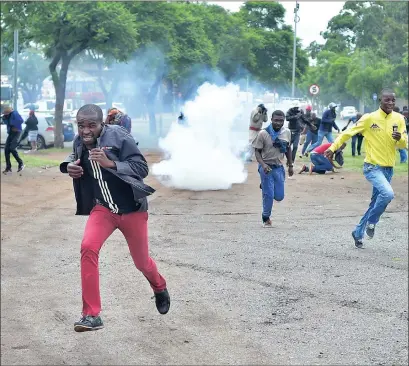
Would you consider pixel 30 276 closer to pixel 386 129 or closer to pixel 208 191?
pixel 208 191

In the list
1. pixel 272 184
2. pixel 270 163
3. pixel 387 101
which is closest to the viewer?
pixel 387 101

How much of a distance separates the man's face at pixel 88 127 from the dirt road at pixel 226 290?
28.1ft

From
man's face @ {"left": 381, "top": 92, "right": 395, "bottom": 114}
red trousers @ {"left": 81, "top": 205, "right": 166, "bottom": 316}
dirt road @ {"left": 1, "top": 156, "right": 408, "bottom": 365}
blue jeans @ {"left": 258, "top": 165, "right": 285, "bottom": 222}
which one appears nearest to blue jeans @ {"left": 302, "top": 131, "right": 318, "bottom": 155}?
dirt road @ {"left": 1, "top": 156, "right": 408, "bottom": 365}

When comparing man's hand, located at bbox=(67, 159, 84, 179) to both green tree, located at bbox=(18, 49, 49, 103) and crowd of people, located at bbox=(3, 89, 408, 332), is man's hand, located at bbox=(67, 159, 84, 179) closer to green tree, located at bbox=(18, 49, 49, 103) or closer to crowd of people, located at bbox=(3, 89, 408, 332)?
crowd of people, located at bbox=(3, 89, 408, 332)

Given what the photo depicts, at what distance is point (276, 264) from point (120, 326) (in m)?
3.12

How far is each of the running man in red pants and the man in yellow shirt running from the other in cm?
196

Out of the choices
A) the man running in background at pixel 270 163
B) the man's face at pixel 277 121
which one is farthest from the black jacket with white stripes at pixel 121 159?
the man running in background at pixel 270 163

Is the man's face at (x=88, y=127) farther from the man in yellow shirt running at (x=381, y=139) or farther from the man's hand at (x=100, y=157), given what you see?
the man in yellow shirt running at (x=381, y=139)

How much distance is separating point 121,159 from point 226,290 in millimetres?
9452

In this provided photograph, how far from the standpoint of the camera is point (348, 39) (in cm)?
6612

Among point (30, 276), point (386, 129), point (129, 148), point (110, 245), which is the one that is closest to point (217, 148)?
point (110, 245)

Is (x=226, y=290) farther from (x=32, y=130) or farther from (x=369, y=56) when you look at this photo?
(x=369, y=56)

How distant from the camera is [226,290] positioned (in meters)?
15.4

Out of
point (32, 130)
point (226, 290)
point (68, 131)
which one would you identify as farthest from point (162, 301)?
point (68, 131)
